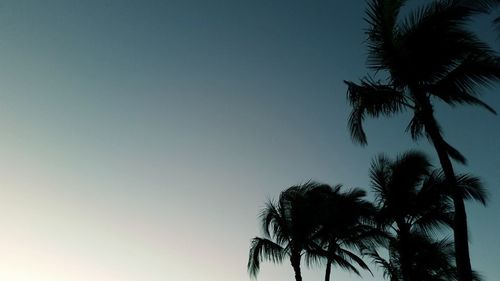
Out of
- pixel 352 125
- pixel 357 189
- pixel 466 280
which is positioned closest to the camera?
pixel 466 280

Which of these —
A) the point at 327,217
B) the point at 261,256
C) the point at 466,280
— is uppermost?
the point at 327,217

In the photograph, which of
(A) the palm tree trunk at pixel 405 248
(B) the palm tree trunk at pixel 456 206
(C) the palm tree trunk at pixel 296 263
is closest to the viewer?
(B) the palm tree trunk at pixel 456 206

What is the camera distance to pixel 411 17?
12.4m

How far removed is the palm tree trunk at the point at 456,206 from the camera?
10203 millimetres

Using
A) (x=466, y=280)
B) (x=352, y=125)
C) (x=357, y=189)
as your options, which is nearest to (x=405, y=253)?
(x=357, y=189)

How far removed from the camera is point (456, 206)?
10.9 m

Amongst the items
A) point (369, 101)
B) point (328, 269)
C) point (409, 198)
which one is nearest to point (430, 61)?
point (369, 101)

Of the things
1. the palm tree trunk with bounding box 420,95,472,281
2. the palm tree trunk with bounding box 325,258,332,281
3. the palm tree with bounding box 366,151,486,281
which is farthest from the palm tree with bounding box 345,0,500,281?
the palm tree trunk with bounding box 325,258,332,281

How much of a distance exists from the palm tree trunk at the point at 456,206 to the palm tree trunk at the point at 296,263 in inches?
393

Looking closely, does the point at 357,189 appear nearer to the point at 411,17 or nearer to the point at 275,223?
the point at 275,223

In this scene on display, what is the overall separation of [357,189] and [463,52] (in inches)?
466

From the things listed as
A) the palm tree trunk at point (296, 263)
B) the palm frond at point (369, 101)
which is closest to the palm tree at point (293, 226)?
the palm tree trunk at point (296, 263)

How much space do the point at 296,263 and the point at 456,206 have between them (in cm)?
1070

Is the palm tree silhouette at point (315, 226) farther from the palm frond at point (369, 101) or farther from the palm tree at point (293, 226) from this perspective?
the palm frond at point (369, 101)
